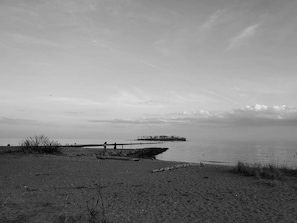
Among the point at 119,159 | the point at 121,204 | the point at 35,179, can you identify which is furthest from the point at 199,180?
the point at 119,159

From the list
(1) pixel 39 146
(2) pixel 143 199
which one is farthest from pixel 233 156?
(2) pixel 143 199

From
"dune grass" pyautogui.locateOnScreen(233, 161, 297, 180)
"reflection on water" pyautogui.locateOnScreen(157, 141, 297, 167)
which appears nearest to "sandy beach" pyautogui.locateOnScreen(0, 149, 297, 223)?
"dune grass" pyautogui.locateOnScreen(233, 161, 297, 180)

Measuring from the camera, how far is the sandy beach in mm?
6730

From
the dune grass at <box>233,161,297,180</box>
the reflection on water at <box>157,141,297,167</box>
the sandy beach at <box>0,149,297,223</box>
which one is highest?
the dune grass at <box>233,161,297,180</box>

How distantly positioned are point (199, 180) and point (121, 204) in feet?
18.2

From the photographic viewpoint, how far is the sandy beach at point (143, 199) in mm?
6730

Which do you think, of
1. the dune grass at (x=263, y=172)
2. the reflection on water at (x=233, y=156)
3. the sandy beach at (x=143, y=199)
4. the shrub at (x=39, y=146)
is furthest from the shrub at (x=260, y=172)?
the shrub at (x=39, y=146)

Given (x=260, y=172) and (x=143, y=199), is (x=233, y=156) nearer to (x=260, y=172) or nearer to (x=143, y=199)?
(x=260, y=172)

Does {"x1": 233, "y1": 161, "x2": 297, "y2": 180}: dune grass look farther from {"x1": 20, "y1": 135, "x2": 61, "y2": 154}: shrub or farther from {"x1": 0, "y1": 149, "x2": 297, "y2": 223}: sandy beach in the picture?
{"x1": 20, "y1": 135, "x2": 61, "y2": 154}: shrub

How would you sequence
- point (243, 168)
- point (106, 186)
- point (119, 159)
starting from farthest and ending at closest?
1. point (119, 159)
2. point (243, 168)
3. point (106, 186)

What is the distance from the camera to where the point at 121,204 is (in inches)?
314

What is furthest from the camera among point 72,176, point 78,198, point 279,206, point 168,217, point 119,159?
point 119,159

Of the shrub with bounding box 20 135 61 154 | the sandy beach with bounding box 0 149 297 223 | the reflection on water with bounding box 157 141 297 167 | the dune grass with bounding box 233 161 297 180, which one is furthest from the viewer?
the reflection on water with bounding box 157 141 297 167

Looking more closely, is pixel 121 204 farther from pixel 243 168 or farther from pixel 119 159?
pixel 119 159
